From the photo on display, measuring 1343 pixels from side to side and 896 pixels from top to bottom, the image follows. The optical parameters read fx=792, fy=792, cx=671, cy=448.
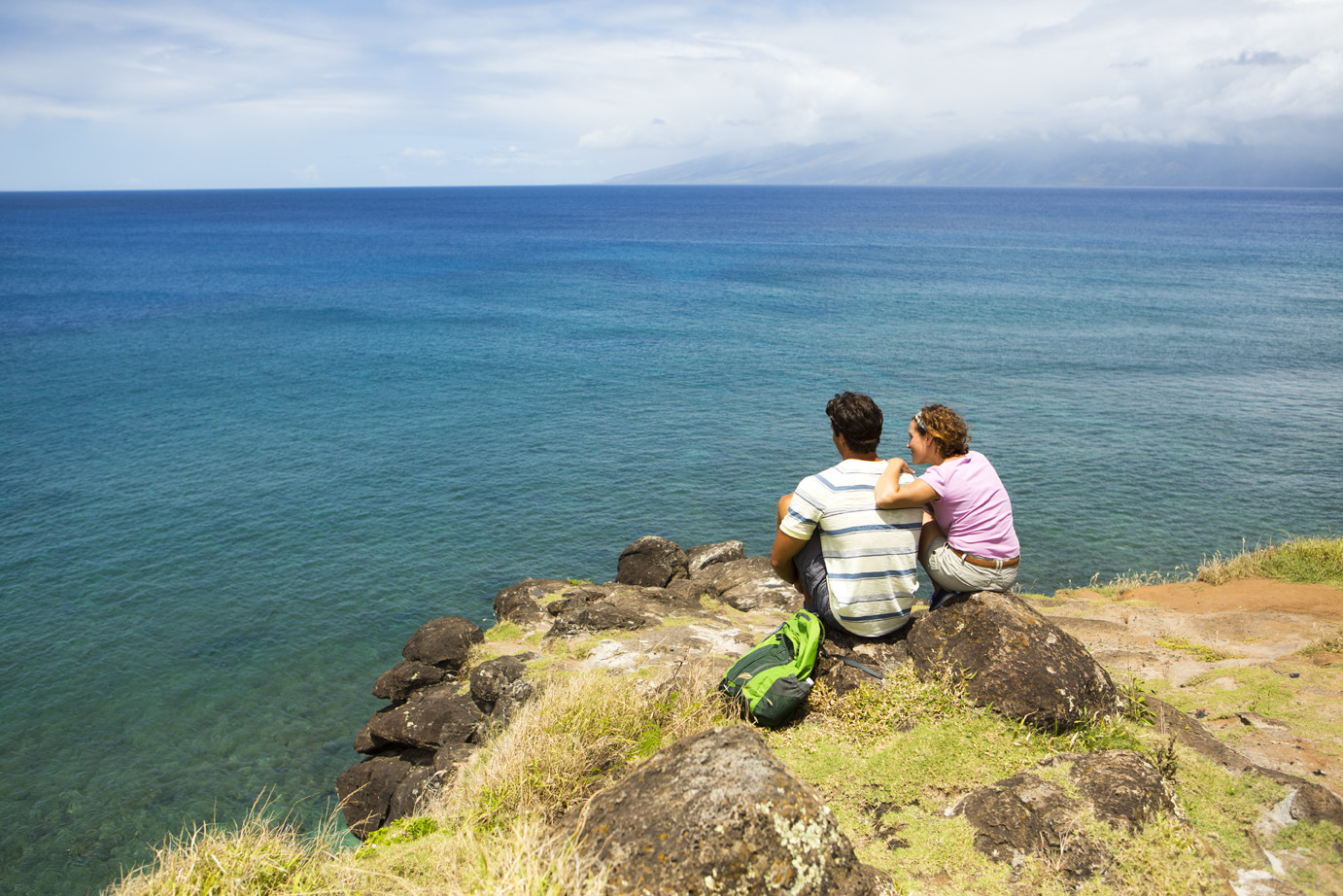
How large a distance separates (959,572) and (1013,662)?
855 millimetres

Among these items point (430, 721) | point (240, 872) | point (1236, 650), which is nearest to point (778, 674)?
point (240, 872)

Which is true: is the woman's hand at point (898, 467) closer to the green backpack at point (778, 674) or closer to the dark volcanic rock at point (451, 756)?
the green backpack at point (778, 674)

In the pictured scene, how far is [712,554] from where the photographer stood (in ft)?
65.4

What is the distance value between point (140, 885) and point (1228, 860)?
682 centimetres

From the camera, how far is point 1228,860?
5.01 metres

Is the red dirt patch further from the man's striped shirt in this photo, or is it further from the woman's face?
the man's striped shirt

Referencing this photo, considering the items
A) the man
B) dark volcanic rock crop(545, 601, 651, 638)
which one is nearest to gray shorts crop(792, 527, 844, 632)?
the man

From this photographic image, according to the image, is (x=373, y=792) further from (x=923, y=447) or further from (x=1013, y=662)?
(x=923, y=447)

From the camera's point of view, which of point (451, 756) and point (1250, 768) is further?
point (451, 756)

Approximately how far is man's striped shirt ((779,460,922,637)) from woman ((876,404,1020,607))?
274 millimetres

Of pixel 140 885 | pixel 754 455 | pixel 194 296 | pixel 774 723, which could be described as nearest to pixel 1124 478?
pixel 754 455

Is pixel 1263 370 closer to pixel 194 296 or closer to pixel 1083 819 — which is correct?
pixel 1083 819

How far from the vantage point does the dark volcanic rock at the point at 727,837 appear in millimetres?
4176

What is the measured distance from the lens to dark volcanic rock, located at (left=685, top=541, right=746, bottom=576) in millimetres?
19781
